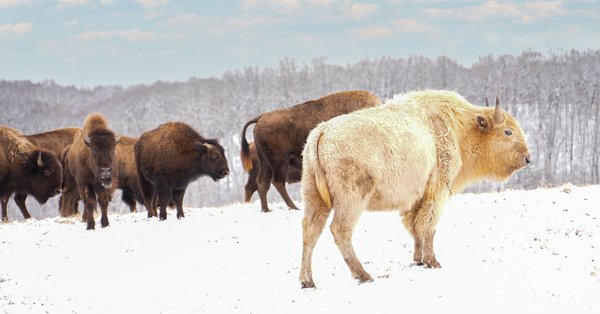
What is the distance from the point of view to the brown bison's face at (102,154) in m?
15.1

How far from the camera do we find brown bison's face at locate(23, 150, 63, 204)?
65.7 ft

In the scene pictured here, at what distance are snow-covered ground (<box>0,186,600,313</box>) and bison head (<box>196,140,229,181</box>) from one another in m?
1.35

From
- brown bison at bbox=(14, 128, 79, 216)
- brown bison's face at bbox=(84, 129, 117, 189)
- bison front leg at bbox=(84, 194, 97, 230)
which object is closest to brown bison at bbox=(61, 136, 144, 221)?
brown bison at bbox=(14, 128, 79, 216)

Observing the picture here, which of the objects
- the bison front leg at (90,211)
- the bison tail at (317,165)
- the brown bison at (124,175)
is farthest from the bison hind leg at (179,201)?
the bison tail at (317,165)

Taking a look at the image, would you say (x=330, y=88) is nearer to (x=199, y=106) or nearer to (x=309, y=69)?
(x=309, y=69)

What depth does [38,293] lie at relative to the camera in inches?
432

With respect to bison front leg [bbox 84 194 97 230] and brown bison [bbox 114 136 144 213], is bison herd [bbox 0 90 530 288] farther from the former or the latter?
brown bison [bbox 114 136 144 213]

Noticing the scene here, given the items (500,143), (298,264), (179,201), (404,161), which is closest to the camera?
(404,161)

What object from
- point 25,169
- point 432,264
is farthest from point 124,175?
point 432,264

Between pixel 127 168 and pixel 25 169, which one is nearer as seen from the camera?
pixel 25 169

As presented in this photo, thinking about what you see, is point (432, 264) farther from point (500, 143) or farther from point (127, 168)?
point (127, 168)

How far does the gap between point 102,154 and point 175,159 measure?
1.97m

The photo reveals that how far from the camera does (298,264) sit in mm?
10398

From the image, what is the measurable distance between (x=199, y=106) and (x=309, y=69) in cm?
1923
